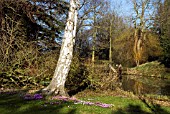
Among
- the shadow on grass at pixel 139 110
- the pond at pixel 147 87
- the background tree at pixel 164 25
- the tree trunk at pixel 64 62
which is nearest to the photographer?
the shadow on grass at pixel 139 110

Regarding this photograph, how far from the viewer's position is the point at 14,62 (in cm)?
1587

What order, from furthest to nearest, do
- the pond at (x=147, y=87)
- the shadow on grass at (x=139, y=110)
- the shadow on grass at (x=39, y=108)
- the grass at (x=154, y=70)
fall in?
the grass at (x=154, y=70) → the pond at (x=147, y=87) → the shadow on grass at (x=139, y=110) → the shadow on grass at (x=39, y=108)

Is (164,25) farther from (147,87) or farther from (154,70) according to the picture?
(147,87)

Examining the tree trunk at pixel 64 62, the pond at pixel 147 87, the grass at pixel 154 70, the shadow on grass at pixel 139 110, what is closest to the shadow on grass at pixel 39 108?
the tree trunk at pixel 64 62

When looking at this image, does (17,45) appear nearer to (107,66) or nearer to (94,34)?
(107,66)

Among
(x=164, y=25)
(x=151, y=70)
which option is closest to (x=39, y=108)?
(x=151, y=70)

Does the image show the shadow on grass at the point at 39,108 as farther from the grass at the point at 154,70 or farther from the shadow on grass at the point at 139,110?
the grass at the point at 154,70

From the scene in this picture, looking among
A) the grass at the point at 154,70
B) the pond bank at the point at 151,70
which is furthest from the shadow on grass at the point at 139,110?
the pond bank at the point at 151,70

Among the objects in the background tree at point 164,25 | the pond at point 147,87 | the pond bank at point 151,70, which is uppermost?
A: the background tree at point 164,25

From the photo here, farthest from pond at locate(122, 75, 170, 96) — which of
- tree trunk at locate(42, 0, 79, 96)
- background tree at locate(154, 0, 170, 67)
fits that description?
background tree at locate(154, 0, 170, 67)

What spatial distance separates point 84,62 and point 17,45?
4.59 metres

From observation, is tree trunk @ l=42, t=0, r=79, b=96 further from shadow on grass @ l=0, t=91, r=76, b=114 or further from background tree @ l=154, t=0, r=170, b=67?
background tree @ l=154, t=0, r=170, b=67

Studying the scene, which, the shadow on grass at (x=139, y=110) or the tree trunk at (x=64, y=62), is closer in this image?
the shadow on grass at (x=139, y=110)

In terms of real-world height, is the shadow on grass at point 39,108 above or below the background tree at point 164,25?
below
